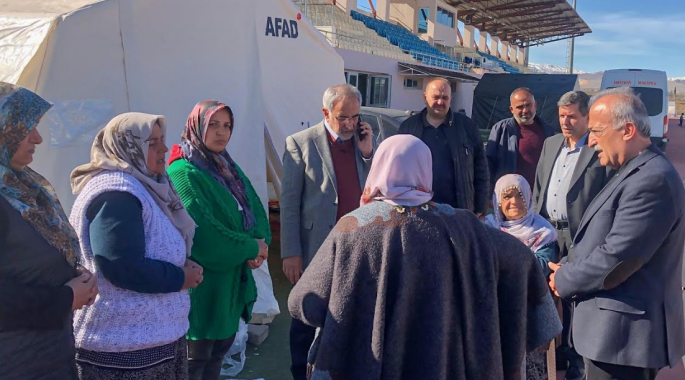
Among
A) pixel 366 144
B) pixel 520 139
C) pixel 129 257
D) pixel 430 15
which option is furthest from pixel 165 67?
pixel 430 15

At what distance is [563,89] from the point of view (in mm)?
13172

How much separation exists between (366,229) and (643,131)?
1.35m

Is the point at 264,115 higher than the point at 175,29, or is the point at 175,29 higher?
the point at 175,29

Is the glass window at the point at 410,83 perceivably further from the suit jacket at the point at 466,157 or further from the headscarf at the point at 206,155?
the headscarf at the point at 206,155

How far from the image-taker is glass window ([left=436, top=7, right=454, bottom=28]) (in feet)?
104

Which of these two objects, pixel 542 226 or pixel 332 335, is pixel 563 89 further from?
pixel 332 335

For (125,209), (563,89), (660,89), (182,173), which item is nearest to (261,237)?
(182,173)

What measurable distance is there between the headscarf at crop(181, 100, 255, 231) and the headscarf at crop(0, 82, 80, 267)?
30.7 inches

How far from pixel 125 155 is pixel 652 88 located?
15063 mm

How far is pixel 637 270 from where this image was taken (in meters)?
2.18

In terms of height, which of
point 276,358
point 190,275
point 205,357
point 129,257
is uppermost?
point 129,257

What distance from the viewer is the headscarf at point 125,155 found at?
6.70ft

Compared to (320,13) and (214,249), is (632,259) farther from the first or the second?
(320,13)

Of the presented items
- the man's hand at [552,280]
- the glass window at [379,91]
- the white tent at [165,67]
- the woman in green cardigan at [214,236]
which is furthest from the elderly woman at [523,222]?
the glass window at [379,91]
